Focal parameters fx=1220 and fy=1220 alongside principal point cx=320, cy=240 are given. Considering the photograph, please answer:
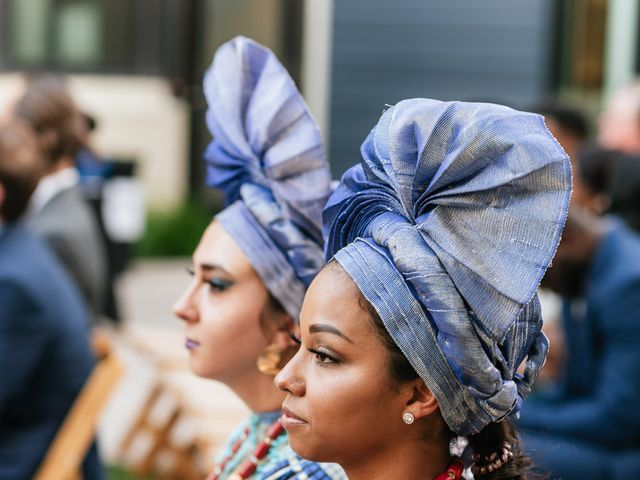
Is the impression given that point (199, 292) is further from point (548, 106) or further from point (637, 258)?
point (548, 106)

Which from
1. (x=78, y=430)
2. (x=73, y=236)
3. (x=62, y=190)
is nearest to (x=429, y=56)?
(x=62, y=190)

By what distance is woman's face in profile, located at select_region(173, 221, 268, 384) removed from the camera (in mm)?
2324

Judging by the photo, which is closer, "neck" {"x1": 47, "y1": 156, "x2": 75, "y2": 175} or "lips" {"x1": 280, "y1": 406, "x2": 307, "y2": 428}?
"lips" {"x1": 280, "y1": 406, "x2": 307, "y2": 428}

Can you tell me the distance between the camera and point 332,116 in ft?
30.5

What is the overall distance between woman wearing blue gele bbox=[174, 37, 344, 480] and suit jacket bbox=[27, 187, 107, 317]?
238cm

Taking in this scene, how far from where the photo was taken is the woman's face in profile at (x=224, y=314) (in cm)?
232

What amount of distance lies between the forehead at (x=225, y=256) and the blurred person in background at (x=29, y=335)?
1.58m

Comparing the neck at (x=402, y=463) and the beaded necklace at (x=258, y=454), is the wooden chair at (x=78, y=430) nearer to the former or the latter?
the beaded necklace at (x=258, y=454)

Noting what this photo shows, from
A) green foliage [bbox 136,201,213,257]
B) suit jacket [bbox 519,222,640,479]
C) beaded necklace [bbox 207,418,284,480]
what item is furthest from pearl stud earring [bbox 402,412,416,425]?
green foliage [bbox 136,201,213,257]

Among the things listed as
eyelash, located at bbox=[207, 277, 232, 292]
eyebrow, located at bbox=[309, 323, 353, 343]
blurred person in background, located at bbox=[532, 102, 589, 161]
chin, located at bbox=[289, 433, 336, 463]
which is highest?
eyebrow, located at bbox=[309, 323, 353, 343]

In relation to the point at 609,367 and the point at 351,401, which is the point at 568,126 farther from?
the point at 351,401

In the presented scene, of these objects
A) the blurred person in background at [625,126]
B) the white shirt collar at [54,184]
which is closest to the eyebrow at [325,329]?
the white shirt collar at [54,184]

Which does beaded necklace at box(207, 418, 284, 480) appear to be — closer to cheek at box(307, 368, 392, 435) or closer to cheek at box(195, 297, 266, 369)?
cheek at box(195, 297, 266, 369)

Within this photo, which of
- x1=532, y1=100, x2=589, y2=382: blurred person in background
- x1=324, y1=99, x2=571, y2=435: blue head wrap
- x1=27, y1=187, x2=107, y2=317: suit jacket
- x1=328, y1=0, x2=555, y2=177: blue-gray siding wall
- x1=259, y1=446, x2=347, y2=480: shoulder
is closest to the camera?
x1=324, y1=99, x2=571, y2=435: blue head wrap
